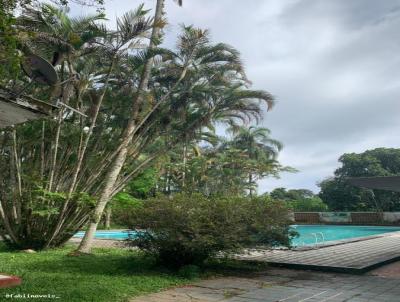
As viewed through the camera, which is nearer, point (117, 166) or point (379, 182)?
point (379, 182)

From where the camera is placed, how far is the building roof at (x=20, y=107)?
14.1ft

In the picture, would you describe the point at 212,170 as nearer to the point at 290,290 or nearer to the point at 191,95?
the point at 191,95

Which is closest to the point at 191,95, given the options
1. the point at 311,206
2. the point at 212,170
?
the point at 212,170

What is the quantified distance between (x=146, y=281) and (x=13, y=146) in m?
5.74

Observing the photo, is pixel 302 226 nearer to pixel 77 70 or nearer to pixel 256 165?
pixel 256 165

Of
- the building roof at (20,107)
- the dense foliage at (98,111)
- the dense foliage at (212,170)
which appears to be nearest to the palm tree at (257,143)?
the dense foliage at (212,170)

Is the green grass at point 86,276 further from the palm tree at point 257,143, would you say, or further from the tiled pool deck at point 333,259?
the palm tree at point 257,143

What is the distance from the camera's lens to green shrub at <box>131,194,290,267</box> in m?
7.04

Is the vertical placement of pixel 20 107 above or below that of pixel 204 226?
above

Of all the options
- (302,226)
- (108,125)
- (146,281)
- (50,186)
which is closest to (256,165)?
(302,226)

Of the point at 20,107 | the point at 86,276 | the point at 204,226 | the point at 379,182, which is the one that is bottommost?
the point at 86,276

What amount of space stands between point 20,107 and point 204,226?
3.81 meters

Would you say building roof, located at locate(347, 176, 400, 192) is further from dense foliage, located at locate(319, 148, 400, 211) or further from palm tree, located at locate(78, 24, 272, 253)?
dense foliage, located at locate(319, 148, 400, 211)

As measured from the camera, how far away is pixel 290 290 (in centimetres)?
628
